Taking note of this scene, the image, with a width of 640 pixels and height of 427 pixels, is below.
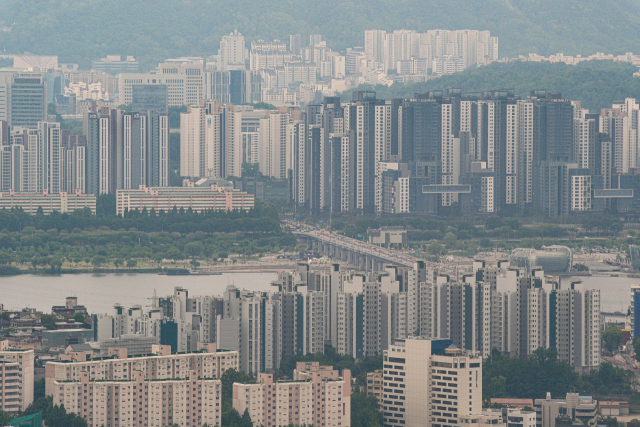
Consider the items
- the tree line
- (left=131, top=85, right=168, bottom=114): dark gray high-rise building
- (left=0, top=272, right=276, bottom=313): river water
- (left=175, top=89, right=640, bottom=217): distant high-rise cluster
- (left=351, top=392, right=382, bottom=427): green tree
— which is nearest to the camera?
(left=351, top=392, right=382, bottom=427): green tree

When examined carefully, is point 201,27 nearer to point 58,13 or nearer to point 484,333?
point 58,13

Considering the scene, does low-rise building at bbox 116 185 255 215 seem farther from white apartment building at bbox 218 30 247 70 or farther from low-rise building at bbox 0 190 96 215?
white apartment building at bbox 218 30 247 70

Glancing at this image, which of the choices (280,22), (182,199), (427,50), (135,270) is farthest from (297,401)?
(280,22)

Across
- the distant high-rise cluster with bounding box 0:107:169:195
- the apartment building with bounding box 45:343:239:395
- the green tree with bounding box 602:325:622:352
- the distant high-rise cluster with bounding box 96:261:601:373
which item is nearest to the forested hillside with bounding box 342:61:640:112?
the distant high-rise cluster with bounding box 0:107:169:195

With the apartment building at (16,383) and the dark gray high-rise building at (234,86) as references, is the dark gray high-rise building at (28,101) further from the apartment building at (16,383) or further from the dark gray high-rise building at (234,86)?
the apartment building at (16,383)

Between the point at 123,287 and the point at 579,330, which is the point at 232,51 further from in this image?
the point at 579,330

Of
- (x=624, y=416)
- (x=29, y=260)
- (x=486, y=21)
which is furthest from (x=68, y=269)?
(x=486, y=21)
